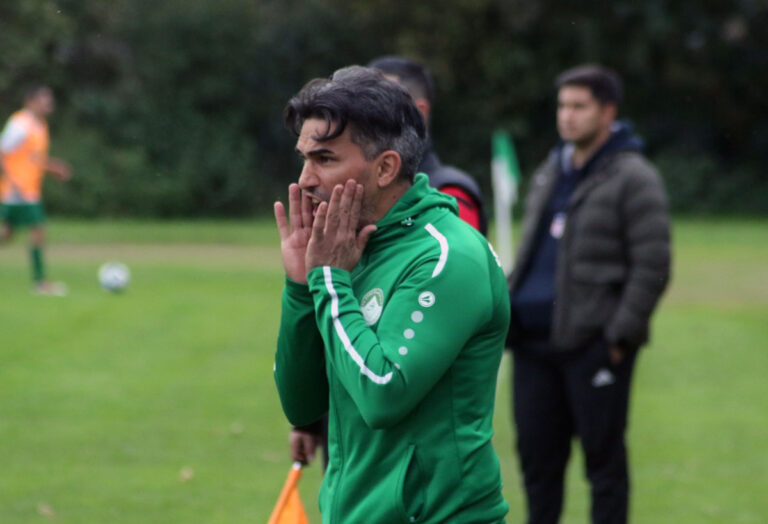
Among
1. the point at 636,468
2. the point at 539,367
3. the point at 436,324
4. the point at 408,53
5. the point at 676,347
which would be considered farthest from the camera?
the point at 408,53

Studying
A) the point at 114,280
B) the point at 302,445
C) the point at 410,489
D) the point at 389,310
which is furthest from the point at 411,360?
the point at 114,280

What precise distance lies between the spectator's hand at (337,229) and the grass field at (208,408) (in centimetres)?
382

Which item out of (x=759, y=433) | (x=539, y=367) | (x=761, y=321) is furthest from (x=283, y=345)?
(x=761, y=321)

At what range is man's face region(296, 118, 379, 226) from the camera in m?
2.71

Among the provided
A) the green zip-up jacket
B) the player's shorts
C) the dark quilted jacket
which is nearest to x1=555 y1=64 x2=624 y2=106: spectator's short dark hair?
the dark quilted jacket

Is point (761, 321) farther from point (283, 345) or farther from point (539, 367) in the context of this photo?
point (283, 345)

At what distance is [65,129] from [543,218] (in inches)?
1143

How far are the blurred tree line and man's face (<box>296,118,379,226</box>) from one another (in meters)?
29.6

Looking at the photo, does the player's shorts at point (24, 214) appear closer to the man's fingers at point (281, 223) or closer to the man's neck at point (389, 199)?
the man's fingers at point (281, 223)

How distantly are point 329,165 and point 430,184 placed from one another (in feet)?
4.57

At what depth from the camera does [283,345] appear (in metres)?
2.92

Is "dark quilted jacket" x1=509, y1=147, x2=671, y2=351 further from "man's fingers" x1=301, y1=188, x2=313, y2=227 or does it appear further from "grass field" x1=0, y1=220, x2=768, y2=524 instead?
"man's fingers" x1=301, y1=188, x2=313, y2=227

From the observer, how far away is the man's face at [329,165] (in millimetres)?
2711

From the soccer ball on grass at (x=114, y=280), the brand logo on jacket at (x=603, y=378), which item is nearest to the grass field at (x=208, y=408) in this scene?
the soccer ball on grass at (x=114, y=280)
